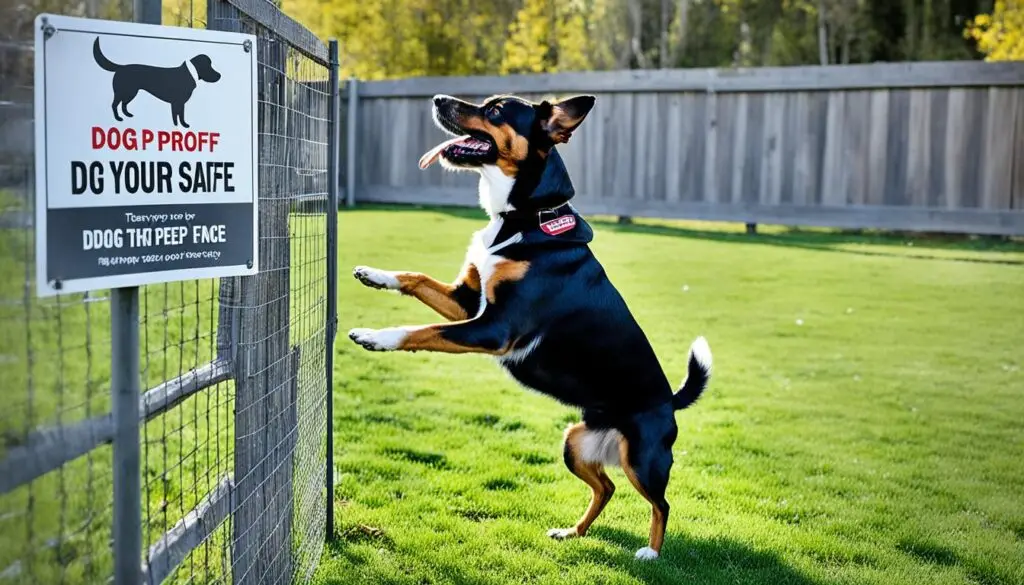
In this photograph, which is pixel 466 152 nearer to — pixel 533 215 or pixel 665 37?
pixel 533 215

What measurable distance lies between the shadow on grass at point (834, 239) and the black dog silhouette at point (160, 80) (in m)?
10.7

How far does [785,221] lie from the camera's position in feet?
43.9

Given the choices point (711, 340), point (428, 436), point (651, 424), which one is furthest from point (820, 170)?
point (651, 424)

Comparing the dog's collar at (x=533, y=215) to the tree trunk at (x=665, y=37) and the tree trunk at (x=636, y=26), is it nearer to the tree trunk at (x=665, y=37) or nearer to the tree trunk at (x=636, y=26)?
the tree trunk at (x=665, y=37)

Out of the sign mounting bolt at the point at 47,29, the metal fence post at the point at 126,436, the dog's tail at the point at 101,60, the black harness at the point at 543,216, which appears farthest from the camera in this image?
the black harness at the point at 543,216

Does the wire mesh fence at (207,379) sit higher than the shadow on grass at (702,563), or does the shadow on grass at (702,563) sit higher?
the wire mesh fence at (207,379)

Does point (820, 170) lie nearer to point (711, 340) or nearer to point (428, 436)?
point (711, 340)

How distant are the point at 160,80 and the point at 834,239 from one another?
A: 39.7 feet

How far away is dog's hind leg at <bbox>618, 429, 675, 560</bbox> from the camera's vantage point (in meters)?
4.07

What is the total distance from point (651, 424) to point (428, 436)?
1.85 m

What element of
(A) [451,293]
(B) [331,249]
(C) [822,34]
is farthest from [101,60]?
(C) [822,34]

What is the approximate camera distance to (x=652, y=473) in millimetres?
4070

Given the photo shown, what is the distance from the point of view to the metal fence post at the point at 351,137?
51.3 feet

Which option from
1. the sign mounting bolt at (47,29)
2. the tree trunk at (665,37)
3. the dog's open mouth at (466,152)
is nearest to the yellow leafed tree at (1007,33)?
the dog's open mouth at (466,152)
